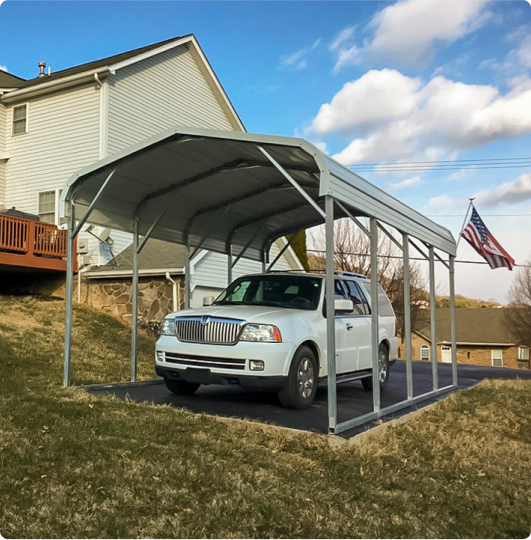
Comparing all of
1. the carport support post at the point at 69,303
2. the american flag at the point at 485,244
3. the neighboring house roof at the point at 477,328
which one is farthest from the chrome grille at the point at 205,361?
the neighboring house roof at the point at 477,328

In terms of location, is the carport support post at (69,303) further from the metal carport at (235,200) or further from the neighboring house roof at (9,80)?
the neighboring house roof at (9,80)

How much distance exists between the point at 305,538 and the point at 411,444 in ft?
9.02

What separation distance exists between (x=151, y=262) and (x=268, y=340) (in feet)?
36.7

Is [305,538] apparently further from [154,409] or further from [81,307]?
[81,307]

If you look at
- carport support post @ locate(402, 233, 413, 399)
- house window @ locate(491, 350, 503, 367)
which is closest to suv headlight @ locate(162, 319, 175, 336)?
carport support post @ locate(402, 233, 413, 399)

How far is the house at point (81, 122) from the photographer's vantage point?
64.7ft

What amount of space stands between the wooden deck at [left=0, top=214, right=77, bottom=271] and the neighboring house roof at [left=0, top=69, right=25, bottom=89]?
7711mm

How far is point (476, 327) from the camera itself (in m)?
48.7

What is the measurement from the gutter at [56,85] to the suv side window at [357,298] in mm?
13388

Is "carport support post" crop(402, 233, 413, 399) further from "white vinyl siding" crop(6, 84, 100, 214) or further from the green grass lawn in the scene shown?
"white vinyl siding" crop(6, 84, 100, 214)

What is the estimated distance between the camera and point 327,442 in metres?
6.16

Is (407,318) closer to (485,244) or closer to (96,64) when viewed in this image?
(485,244)

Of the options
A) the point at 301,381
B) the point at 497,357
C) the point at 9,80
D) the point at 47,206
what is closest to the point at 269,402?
the point at 301,381

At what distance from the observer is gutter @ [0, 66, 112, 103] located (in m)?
19.6
